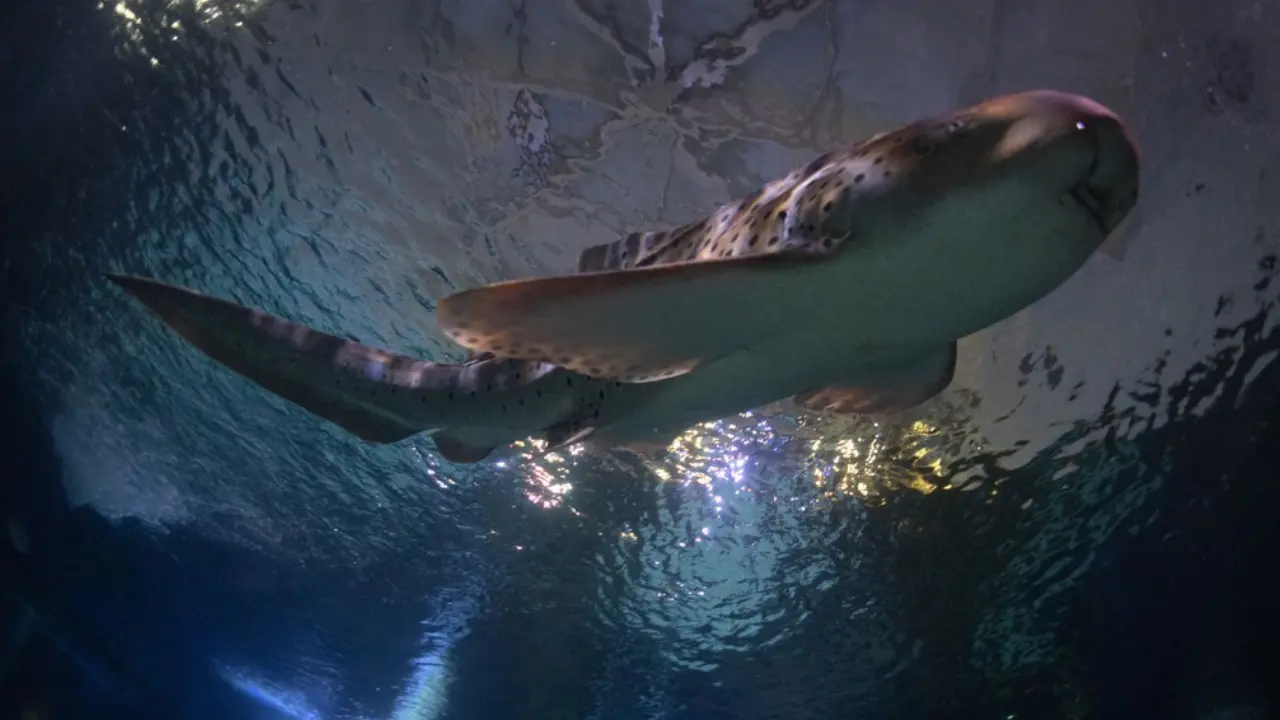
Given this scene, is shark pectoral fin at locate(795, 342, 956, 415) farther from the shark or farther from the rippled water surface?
the rippled water surface

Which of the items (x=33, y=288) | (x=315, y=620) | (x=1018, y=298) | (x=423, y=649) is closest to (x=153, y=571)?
(x=315, y=620)

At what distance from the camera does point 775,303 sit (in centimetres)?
303

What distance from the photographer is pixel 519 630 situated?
14.5m

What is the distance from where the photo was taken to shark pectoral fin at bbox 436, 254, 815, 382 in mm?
2799

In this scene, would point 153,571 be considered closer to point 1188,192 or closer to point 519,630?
point 519,630

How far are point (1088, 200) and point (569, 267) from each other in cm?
431

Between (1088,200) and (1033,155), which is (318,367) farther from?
(1088,200)

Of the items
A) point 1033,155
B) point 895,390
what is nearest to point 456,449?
point 895,390

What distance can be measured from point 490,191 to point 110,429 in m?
9.28

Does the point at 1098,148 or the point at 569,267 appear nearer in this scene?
the point at 1098,148

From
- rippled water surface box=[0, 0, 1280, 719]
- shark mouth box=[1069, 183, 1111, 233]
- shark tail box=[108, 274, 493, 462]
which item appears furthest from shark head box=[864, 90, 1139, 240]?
shark tail box=[108, 274, 493, 462]

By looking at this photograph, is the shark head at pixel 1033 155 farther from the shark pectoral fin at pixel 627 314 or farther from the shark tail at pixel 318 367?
the shark tail at pixel 318 367

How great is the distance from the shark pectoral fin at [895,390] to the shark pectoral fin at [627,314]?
0.87 metres

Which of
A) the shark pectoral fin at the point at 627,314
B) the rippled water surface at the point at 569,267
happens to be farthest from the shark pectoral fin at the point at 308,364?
the rippled water surface at the point at 569,267
